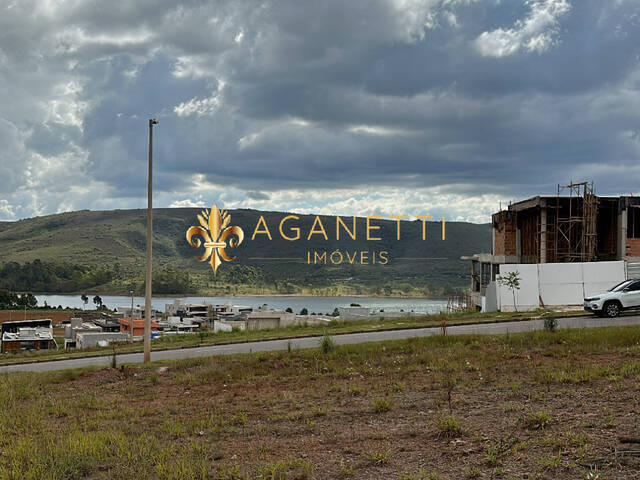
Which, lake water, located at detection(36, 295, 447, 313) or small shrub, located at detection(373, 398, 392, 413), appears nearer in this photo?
small shrub, located at detection(373, 398, 392, 413)

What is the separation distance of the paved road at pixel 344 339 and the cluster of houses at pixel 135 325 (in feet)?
34.5

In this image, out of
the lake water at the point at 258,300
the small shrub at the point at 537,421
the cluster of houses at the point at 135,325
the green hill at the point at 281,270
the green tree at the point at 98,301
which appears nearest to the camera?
the small shrub at the point at 537,421

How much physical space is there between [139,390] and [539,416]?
29.7 feet

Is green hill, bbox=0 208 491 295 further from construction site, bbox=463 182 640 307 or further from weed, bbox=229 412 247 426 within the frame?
weed, bbox=229 412 247 426

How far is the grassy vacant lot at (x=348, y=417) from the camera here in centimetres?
717

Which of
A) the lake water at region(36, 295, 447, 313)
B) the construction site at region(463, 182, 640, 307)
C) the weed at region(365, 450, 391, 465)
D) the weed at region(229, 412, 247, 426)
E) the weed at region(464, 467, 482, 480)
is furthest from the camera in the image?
the lake water at region(36, 295, 447, 313)

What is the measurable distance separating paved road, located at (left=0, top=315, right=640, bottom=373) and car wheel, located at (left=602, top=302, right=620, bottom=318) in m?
0.43

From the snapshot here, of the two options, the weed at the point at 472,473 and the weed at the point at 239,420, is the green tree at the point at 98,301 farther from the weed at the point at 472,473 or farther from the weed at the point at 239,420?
the weed at the point at 472,473

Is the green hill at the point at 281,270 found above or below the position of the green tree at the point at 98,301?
above

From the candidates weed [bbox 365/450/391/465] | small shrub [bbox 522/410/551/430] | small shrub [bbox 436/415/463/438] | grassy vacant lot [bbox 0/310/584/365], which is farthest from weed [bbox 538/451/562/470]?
grassy vacant lot [bbox 0/310/584/365]

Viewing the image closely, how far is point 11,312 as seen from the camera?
116m

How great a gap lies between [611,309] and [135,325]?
6720 cm

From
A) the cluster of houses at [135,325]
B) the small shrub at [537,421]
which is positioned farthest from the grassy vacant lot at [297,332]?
the small shrub at [537,421]

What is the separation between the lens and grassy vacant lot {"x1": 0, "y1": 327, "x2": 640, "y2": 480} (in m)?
7.17
